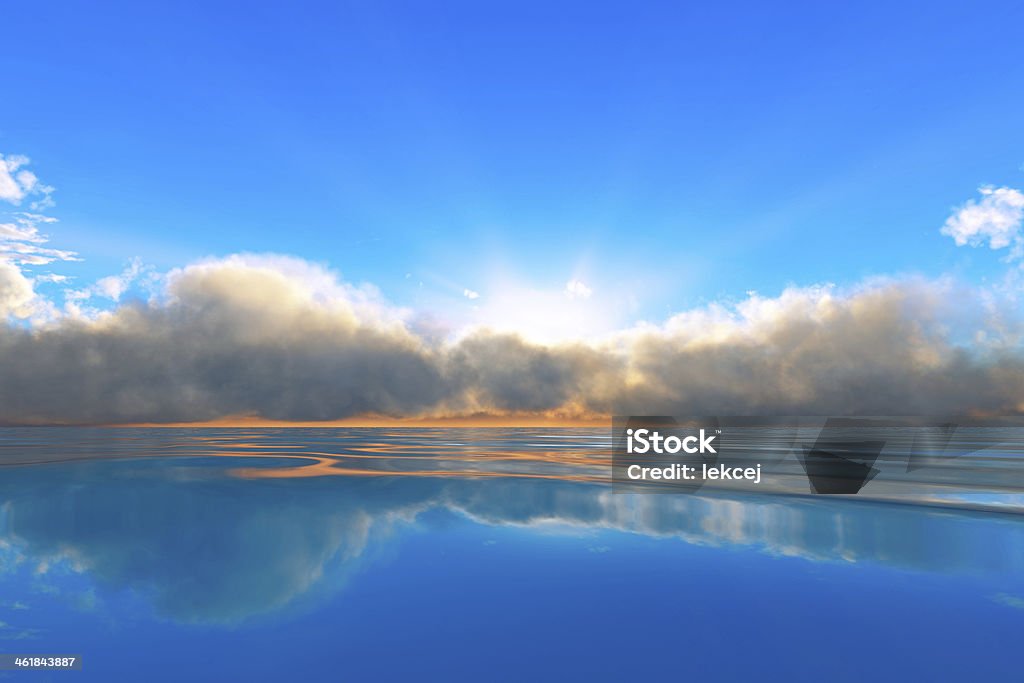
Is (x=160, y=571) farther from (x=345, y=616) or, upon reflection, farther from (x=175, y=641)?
(x=345, y=616)

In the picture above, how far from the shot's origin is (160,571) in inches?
546

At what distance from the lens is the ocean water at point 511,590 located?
896cm

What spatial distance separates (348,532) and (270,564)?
3.87 metres

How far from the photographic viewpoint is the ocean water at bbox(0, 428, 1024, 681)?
8.96 meters

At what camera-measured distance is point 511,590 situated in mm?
12492

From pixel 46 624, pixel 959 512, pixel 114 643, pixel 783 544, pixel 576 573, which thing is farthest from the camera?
pixel 959 512

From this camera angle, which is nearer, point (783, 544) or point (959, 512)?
point (783, 544)

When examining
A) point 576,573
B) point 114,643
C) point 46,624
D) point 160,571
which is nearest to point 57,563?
point 160,571

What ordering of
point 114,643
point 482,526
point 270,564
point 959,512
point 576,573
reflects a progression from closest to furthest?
1. point 114,643
2. point 576,573
3. point 270,564
4. point 482,526
5. point 959,512

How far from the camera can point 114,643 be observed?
31.7 ft

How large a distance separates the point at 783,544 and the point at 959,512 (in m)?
13.8

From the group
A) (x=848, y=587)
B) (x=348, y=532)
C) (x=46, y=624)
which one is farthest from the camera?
(x=348, y=532)

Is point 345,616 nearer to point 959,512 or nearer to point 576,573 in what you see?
point 576,573

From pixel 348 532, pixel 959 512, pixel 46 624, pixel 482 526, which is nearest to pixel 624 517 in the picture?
pixel 482 526
